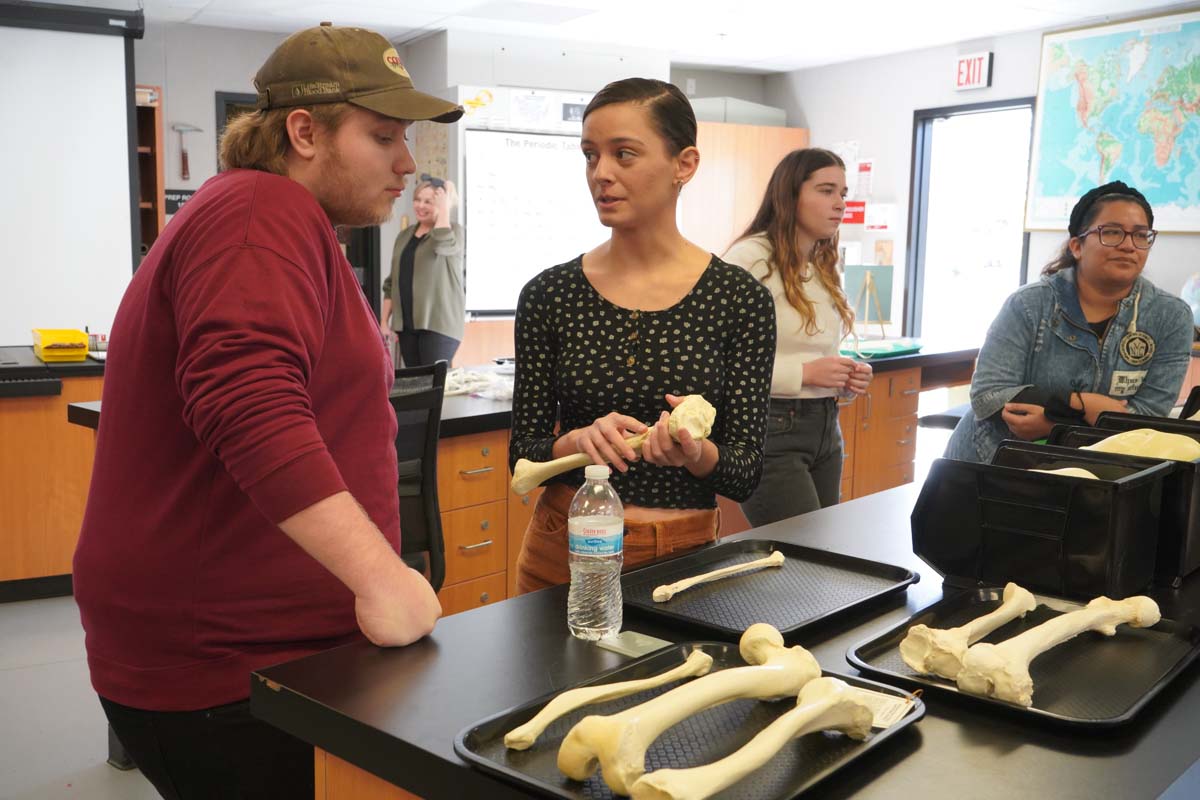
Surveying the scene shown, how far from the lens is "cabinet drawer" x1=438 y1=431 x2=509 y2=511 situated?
10.4 feet

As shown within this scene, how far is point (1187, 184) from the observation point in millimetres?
6168

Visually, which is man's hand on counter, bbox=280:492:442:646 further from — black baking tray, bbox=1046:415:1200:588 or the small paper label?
black baking tray, bbox=1046:415:1200:588

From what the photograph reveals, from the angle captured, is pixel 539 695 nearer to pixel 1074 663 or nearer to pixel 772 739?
pixel 772 739

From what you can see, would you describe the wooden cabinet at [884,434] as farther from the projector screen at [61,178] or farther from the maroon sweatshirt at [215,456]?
the projector screen at [61,178]

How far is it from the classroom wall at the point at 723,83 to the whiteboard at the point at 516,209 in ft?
4.92

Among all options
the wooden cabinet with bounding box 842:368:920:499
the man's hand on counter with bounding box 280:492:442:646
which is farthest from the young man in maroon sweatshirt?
the wooden cabinet with bounding box 842:368:920:499

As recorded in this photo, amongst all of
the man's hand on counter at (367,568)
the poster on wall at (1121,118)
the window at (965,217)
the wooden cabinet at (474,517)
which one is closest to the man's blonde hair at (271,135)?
the man's hand on counter at (367,568)

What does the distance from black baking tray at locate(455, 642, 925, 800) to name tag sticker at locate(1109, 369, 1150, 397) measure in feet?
5.54

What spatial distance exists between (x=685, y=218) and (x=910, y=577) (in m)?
7.02

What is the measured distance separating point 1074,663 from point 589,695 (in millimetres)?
554

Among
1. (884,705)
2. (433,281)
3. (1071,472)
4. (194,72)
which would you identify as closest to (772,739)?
(884,705)

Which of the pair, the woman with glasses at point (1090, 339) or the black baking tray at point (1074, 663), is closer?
the black baking tray at point (1074, 663)

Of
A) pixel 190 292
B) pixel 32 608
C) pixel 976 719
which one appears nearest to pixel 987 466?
pixel 976 719

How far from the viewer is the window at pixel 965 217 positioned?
755 centimetres
